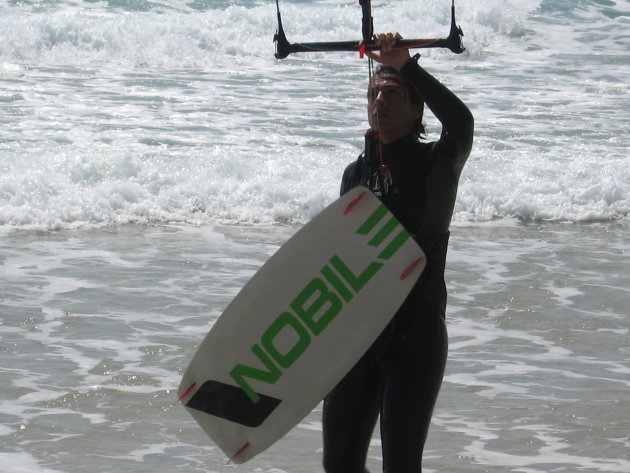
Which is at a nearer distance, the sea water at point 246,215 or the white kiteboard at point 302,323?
the white kiteboard at point 302,323

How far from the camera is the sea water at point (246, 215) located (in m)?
4.30

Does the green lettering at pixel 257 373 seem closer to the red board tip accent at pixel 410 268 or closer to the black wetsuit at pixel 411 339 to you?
the black wetsuit at pixel 411 339

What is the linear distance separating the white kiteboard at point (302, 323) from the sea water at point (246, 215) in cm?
118

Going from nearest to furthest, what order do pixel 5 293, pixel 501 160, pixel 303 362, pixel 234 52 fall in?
pixel 303 362
pixel 5 293
pixel 501 160
pixel 234 52

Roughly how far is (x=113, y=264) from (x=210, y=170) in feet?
8.90

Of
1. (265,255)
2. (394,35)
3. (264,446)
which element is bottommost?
(265,255)

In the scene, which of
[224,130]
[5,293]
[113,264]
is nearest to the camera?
[5,293]

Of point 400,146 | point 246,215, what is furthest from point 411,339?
point 246,215

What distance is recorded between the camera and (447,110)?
2.71m

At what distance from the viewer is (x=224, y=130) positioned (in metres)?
11.2

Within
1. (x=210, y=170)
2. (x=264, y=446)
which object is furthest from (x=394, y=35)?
(x=210, y=170)

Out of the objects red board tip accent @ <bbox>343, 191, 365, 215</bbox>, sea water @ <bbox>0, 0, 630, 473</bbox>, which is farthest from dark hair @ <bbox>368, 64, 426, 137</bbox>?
sea water @ <bbox>0, 0, 630, 473</bbox>

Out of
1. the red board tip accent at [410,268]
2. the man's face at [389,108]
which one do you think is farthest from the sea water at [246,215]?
the man's face at [389,108]

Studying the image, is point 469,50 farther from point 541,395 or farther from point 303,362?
point 303,362
